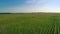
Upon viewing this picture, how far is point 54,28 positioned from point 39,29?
0.23 meters

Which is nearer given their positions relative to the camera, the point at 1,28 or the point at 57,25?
the point at 1,28

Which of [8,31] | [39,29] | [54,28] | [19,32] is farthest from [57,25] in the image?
[8,31]

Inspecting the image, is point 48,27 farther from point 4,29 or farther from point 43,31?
point 4,29

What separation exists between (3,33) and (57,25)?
89 centimetres

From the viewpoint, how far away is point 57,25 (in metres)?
2.51

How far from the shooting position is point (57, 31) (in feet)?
7.66

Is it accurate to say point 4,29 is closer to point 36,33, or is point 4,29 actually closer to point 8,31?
point 8,31

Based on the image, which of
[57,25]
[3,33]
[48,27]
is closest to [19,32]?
[3,33]

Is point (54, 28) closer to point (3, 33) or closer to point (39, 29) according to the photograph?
point (39, 29)

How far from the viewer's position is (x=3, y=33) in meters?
2.24

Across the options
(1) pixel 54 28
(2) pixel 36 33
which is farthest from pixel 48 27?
(2) pixel 36 33

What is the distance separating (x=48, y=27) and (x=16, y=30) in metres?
0.51

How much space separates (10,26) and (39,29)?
479mm

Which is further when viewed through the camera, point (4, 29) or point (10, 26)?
point (10, 26)
